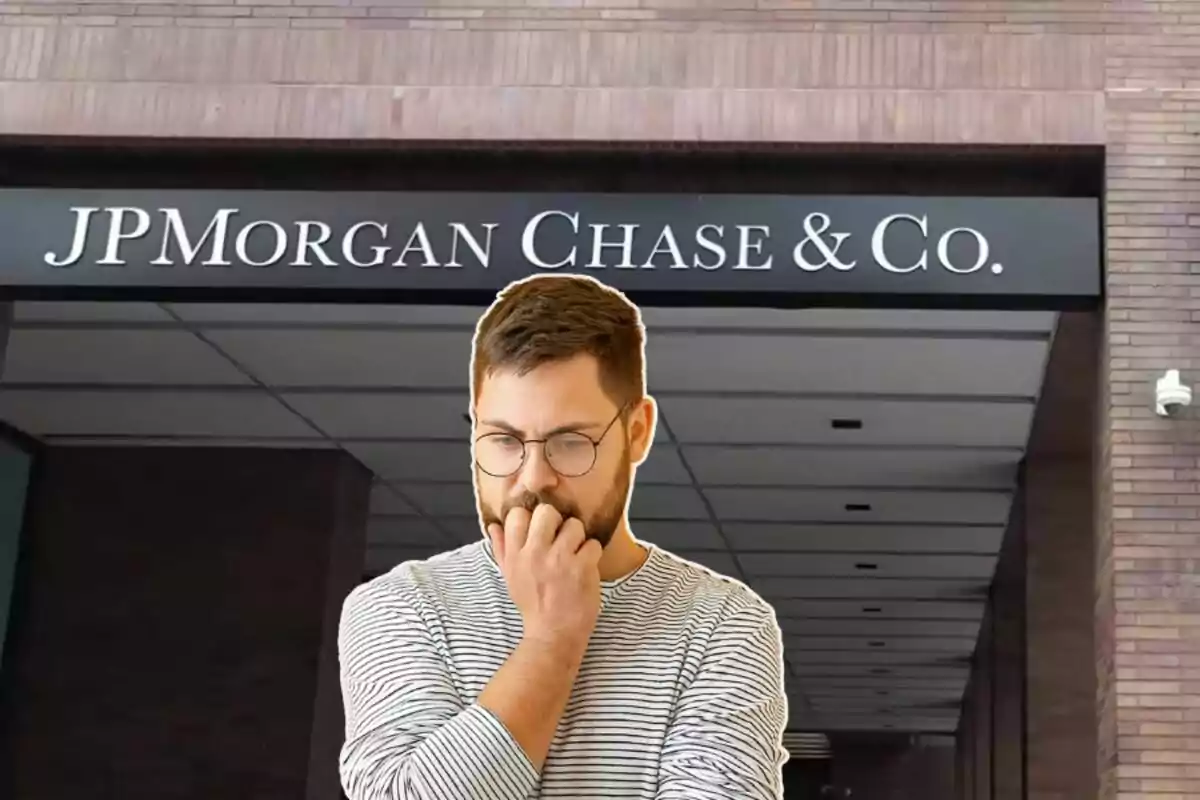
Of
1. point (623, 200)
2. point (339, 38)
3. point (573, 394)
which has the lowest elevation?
point (573, 394)

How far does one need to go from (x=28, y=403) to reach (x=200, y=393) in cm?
112

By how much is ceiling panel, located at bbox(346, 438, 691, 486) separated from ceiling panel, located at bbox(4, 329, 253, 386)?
1279 mm

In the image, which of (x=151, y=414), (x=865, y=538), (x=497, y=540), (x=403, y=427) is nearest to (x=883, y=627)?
(x=865, y=538)

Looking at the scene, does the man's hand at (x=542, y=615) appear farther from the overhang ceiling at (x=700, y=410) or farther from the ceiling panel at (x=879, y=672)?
the ceiling panel at (x=879, y=672)

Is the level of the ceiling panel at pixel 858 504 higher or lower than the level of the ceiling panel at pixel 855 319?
lower

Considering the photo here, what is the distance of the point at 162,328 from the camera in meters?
6.59

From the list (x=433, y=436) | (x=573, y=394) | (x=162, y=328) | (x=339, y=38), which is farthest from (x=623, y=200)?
(x=573, y=394)

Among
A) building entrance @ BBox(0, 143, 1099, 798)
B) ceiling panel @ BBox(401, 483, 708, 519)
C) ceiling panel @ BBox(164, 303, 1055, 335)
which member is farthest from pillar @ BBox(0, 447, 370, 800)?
ceiling panel @ BBox(164, 303, 1055, 335)

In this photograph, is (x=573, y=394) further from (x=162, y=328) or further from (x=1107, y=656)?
(x=162, y=328)

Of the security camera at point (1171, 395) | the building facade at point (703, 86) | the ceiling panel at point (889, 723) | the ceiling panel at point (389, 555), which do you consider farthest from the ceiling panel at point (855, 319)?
the ceiling panel at point (889, 723)

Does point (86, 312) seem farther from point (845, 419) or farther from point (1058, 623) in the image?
point (1058, 623)

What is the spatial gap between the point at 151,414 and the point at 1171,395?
5529mm

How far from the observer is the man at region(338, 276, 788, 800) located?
1267mm

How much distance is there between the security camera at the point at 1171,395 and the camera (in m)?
4.83
